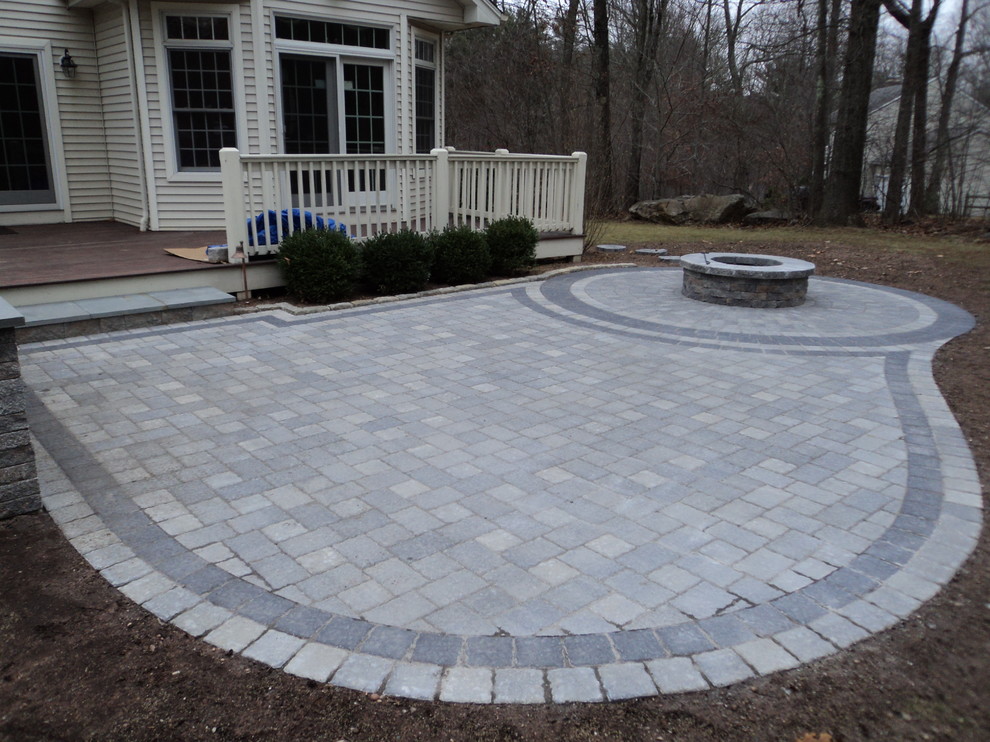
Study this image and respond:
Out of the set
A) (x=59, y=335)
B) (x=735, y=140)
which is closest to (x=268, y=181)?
(x=59, y=335)

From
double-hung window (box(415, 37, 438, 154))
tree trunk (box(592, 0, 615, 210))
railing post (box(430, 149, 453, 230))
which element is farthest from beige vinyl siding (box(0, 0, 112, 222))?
tree trunk (box(592, 0, 615, 210))

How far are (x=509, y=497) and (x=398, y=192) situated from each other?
235 inches

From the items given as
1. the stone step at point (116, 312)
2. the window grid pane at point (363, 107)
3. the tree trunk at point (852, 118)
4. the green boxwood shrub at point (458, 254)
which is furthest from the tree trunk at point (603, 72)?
the stone step at point (116, 312)

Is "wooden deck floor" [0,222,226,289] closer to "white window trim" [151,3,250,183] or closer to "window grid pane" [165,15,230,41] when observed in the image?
"white window trim" [151,3,250,183]

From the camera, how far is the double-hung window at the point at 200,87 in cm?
944

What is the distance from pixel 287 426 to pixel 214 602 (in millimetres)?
1863

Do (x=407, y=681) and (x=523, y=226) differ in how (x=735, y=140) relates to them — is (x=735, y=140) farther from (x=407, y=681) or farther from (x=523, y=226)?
(x=407, y=681)

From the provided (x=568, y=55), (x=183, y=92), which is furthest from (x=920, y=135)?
(x=183, y=92)

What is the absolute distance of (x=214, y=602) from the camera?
9.40 ft

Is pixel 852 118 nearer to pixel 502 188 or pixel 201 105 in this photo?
pixel 502 188

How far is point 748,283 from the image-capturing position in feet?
Answer: 25.9

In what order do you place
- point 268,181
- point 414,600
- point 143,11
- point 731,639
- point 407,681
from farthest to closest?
point 143,11 → point 268,181 → point 414,600 → point 731,639 → point 407,681

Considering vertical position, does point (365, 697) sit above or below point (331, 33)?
below

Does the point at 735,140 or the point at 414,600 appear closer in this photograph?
the point at 414,600
